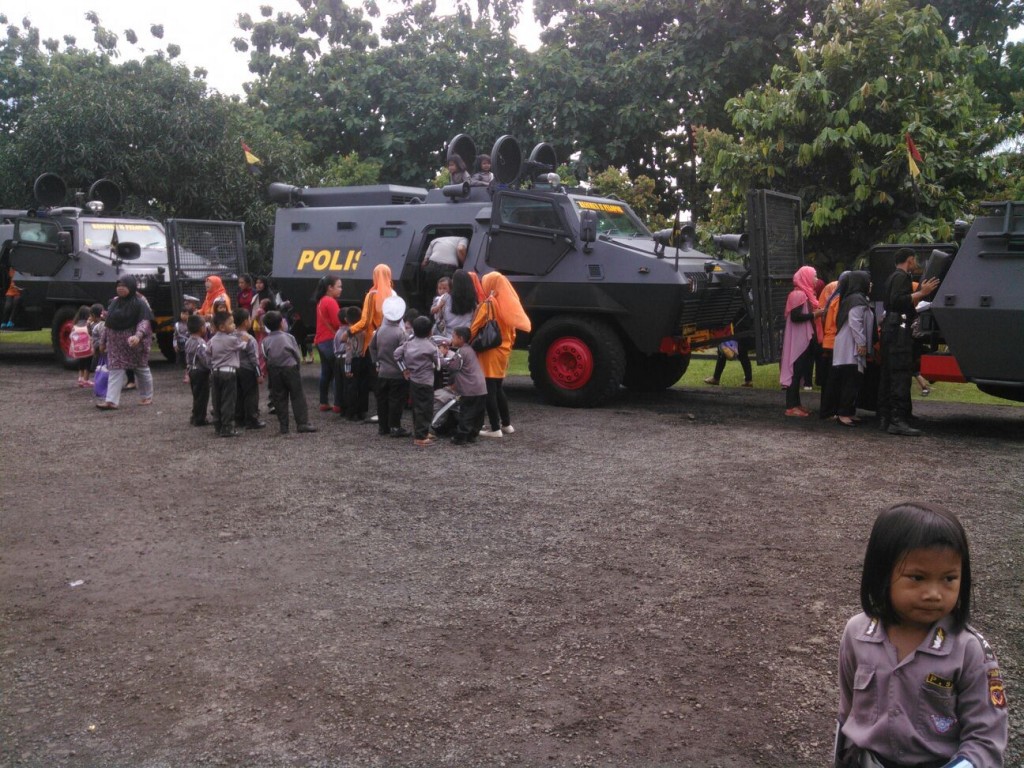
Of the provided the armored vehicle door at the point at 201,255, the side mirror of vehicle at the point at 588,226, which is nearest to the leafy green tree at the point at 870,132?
the side mirror of vehicle at the point at 588,226

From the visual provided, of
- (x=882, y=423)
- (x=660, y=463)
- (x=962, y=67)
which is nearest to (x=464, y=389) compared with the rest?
(x=660, y=463)

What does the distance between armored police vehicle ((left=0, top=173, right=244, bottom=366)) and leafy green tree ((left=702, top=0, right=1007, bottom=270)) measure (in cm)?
766

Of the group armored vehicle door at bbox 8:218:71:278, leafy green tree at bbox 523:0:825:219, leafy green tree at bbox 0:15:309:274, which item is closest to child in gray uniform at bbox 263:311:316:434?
armored vehicle door at bbox 8:218:71:278

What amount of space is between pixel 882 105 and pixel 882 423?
5.99m

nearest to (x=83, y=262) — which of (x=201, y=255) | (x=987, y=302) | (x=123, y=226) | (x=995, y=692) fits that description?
(x=123, y=226)

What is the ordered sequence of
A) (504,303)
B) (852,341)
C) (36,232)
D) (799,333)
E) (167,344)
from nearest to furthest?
(504,303) → (852,341) → (799,333) → (36,232) → (167,344)

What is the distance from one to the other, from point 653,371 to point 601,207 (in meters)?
2.10

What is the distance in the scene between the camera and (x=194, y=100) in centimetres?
2134

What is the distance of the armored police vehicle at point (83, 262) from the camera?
49.7ft

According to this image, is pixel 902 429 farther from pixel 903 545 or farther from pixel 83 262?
pixel 83 262

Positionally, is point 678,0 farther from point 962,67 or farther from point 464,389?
point 464,389

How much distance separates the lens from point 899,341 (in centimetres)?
909

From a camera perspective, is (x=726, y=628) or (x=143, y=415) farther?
(x=143, y=415)

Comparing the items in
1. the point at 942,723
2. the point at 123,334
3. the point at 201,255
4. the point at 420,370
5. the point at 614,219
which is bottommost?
the point at 942,723
